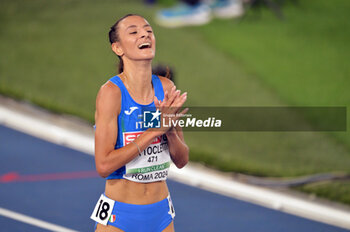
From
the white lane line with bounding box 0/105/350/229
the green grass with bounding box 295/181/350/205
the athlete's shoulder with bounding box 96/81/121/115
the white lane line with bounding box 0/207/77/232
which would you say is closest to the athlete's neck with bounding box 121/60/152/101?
the athlete's shoulder with bounding box 96/81/121/115

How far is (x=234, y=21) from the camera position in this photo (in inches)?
628

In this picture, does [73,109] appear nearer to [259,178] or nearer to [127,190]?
[259,178]

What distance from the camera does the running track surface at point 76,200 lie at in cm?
645

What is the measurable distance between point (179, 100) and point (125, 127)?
464 millimetres

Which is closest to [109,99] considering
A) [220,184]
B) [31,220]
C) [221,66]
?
[31,220]

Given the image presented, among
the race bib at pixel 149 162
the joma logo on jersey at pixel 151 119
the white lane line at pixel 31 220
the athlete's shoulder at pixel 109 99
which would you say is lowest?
the white lane line at pixel 31 220

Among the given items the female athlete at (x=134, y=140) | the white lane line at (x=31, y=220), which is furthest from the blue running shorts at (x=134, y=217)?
the white lane line at (x=31, y=220)

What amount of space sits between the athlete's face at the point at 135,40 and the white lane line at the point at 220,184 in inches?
165

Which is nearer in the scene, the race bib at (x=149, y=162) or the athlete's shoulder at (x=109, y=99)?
the athlete's shoulder at (x=109, y=99)

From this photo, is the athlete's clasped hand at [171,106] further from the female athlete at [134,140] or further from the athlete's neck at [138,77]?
the athlete's neck at [138,77]

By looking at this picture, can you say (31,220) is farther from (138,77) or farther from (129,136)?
(138,77)

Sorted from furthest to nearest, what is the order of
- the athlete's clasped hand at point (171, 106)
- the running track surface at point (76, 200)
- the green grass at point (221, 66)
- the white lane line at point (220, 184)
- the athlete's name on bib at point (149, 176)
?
the green grass at point (221, 66), the white lane line at point (220, 184), the running track surface at point (76, 200), the athlete's name on bib at point (149, 176), the athlete's clasped hand at point (171, 106)

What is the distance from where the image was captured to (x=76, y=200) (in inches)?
272

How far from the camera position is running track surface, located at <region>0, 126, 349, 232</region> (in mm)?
6449
